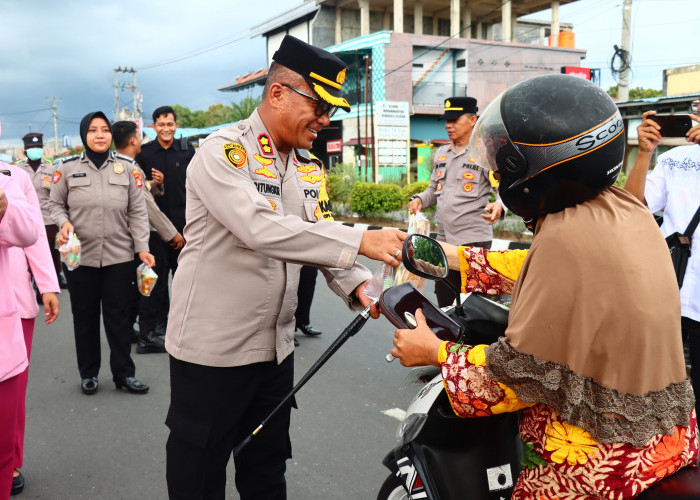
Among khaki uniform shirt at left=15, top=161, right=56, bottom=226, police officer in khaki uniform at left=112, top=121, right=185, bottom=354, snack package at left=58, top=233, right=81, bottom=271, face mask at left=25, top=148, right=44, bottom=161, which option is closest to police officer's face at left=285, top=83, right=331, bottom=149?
snack package at left=58, top=233, right=81, bottom=271

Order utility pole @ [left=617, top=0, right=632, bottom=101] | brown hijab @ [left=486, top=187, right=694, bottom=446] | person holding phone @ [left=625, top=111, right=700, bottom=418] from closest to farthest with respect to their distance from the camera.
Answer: brown hijab @ [left=486, top=187, right=694, bottom=446], person holding phone @ [left=625, top=111, right=700, bottom=418], utility pole @ [left=617, top=0, right=632, bottom=101]

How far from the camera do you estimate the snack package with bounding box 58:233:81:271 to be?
4207 millimetres

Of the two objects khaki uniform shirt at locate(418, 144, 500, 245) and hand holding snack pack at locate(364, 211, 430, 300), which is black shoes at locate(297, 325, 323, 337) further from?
hand holding snack pack at locate(364, 211, 430, 300)

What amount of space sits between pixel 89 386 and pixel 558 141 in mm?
4061

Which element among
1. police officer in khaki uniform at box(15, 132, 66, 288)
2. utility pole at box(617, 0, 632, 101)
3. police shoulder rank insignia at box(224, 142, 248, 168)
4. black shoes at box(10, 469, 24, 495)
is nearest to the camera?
police shoulder rank insignia at box(224, 142, 248, 168)

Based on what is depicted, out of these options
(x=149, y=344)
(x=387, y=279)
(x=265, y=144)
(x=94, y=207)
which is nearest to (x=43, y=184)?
(x=149, y=344)

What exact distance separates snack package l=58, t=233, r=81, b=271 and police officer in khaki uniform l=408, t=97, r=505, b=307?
2.72 m

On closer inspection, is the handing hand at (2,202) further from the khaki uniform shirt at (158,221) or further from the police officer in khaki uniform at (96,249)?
the khaki uniform shirt at (158,221)

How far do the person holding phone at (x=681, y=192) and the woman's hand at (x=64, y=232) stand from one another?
12.1 feet

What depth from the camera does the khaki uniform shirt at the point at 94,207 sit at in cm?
440

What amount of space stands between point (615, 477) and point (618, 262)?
19.9 inches

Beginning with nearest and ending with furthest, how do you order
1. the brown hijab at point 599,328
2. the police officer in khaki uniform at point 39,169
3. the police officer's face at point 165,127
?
the brown hijab at point 599,328 < the police officer's face at point 165,127 < the police officer in khaki uniform at point 39,169

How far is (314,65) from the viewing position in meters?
2.00

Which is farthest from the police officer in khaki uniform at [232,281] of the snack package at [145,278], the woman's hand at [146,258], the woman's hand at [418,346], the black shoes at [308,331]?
the black shoes at [308,331]
